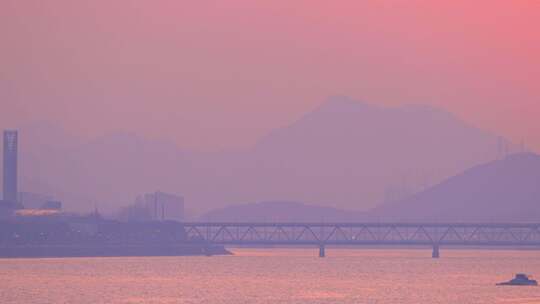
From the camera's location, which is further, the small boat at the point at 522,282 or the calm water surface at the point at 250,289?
the small boat at the point at 522,282

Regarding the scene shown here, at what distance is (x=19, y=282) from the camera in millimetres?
176125

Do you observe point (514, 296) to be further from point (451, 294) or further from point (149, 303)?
point (149, 303)

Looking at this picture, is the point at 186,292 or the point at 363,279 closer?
the point at 186,292

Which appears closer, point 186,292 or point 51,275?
point 186,292

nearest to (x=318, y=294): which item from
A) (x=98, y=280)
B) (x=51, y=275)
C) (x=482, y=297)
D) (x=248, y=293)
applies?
(x=248, y=293)

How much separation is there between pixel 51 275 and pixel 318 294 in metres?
54.3

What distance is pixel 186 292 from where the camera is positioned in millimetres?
159250

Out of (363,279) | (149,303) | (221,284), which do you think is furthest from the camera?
(363,279)

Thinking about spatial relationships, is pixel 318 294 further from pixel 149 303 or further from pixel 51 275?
pixel 51 275

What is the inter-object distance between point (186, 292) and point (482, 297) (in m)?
30.7

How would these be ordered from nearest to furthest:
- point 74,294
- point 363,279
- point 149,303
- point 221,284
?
1. point 149,303
2. point 74,294
3. point 221,284
4. point 363,279

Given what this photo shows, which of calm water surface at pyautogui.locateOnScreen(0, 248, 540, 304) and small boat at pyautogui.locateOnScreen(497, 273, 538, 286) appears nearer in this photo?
calm water surface at pyautogui.locateOnScreen(0, 248, 540, 304)

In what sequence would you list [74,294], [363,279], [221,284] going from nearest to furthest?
[74,294] → [221,284] → [363,279]

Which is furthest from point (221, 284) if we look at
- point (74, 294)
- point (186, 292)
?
point (74, 294)
